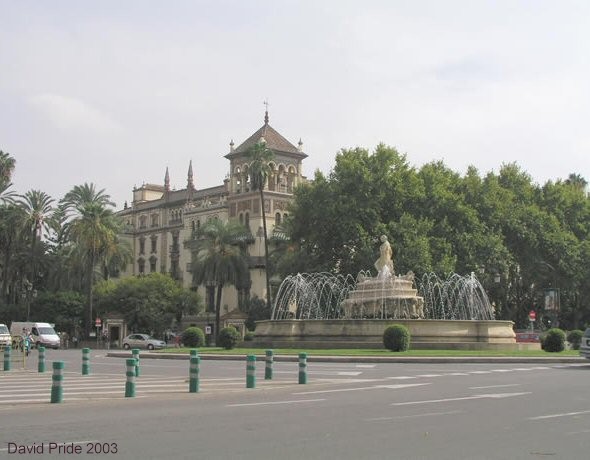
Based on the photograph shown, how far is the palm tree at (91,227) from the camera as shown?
69.1m

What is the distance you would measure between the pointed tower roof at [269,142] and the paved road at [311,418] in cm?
6793

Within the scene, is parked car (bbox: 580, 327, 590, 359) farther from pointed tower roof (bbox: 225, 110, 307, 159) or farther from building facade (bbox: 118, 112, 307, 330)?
pointed tower roof (bbox: 225, 110, 307, 159)

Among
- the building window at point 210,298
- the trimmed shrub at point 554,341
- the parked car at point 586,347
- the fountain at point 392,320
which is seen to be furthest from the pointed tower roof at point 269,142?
the parked car at point 586,347

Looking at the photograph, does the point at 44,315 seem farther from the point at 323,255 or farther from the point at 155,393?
the point at 155,393

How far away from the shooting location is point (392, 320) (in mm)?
37750

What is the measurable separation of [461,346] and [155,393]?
21740mm

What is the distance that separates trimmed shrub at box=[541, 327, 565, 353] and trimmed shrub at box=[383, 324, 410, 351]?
6.80 meters

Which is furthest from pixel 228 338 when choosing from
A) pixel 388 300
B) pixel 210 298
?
pixel 210 298

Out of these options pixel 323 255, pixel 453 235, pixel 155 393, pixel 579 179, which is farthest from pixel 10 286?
pixel 155 393

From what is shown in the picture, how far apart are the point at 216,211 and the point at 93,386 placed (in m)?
73.2

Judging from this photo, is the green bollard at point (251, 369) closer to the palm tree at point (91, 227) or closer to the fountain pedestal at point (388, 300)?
the fountain pedestal at point (388, 300)

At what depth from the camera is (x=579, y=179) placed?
86.5 m

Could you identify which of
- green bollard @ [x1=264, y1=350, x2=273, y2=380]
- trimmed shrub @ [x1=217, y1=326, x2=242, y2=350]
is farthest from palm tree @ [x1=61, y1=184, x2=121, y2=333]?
green bollard @ [x1=264, y1=350, x2=273, y2=380]

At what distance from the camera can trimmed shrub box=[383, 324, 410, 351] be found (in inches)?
1319
